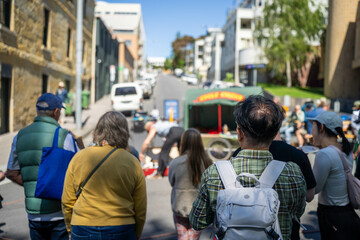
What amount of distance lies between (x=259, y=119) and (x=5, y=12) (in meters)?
13.7

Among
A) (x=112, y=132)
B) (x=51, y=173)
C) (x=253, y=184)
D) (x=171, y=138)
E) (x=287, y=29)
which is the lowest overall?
(x=171, y=138)

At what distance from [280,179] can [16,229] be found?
4533mm

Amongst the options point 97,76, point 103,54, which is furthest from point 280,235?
point 103,54

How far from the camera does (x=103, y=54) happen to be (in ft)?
114

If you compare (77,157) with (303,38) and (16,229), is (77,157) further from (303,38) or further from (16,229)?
(303,38)

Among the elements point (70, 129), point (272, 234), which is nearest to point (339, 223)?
point (272, 234)

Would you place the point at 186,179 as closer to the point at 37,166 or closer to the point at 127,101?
the point at 37,166

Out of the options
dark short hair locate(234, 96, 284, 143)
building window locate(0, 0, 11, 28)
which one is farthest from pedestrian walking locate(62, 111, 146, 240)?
building window locate(0, 0, 11, 28)

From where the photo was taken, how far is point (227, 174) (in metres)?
1.97

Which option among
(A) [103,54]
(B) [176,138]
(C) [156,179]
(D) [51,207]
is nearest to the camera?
(D) [51,207]

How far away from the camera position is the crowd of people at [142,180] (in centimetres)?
207

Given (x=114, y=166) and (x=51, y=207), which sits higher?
(x=114, y=166)

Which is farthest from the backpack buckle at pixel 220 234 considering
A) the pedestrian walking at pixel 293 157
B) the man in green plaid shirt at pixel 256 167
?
the pedestrian walking at pixel 293 157

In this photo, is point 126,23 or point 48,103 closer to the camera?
point 48,103
